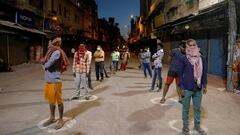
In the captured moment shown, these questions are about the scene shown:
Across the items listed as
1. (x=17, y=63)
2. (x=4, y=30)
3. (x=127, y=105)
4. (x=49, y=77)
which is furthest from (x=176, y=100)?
(x=17, y=63)

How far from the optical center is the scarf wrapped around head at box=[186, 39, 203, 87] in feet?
17.8

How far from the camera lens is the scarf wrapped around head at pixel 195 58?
5422 mm

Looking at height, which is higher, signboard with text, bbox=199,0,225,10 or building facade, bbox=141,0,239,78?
signboard with text, bbox=199,0,225,10

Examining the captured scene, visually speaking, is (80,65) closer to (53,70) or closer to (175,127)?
(53,70)

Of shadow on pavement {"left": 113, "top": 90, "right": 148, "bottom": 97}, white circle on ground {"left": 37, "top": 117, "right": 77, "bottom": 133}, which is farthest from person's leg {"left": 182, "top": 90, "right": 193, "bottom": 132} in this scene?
shadow on pavement {"left": 113, "top": 90, "right": 148, "bottom": 97}

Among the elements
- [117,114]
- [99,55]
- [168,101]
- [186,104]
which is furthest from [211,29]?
[186,104]

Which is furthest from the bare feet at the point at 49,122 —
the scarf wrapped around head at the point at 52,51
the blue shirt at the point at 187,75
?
the blue shirt at the point at 187,75

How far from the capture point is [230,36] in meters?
10.8

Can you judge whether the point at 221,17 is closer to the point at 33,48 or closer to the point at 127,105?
the point at 127,105

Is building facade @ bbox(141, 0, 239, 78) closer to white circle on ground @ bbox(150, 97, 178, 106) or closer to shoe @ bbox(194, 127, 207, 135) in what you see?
white circle on ground @ bbox(150, 97, 178, 106)

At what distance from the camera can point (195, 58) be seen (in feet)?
17.9

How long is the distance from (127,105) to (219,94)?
13.9ft

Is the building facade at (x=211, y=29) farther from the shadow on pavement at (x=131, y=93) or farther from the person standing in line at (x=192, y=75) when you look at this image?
the person standing in line at (x=192, y=75)

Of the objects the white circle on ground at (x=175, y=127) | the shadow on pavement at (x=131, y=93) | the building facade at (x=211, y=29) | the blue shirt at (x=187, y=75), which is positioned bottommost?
the white circle on ground at (x=175, y=127)
